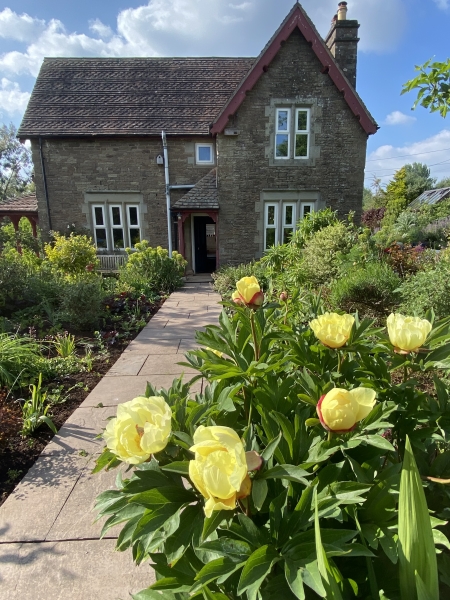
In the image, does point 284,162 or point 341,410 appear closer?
point 341,410

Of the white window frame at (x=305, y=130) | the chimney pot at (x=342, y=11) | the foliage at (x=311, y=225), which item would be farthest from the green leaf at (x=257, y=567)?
the chimney pot at (x=342, y=11)

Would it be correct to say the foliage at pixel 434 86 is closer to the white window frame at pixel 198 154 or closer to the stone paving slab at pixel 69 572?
the stone paving slab at pixel 69 572

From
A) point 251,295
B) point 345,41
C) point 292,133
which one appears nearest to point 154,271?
point 292,133

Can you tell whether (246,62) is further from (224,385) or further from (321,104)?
(224,385)

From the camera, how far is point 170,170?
1223 cm

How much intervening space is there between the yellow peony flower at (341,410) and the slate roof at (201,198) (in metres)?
10.9

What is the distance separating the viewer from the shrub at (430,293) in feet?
12.6

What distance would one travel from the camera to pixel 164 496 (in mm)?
806

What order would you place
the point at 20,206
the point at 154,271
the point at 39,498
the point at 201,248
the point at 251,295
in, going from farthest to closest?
1. the point at 201,248
2. the point at 20,206
3. the point at 154,271
4. the point at 39,498
5. the point at 251,295

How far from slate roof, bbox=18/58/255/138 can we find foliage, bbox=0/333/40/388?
1024 centimetres

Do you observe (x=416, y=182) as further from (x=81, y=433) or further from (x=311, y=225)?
(x=81, y=433)

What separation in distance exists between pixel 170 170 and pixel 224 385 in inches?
480

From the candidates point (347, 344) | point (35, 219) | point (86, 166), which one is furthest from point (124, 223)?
point (347, 344)

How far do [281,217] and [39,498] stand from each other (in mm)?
10755
